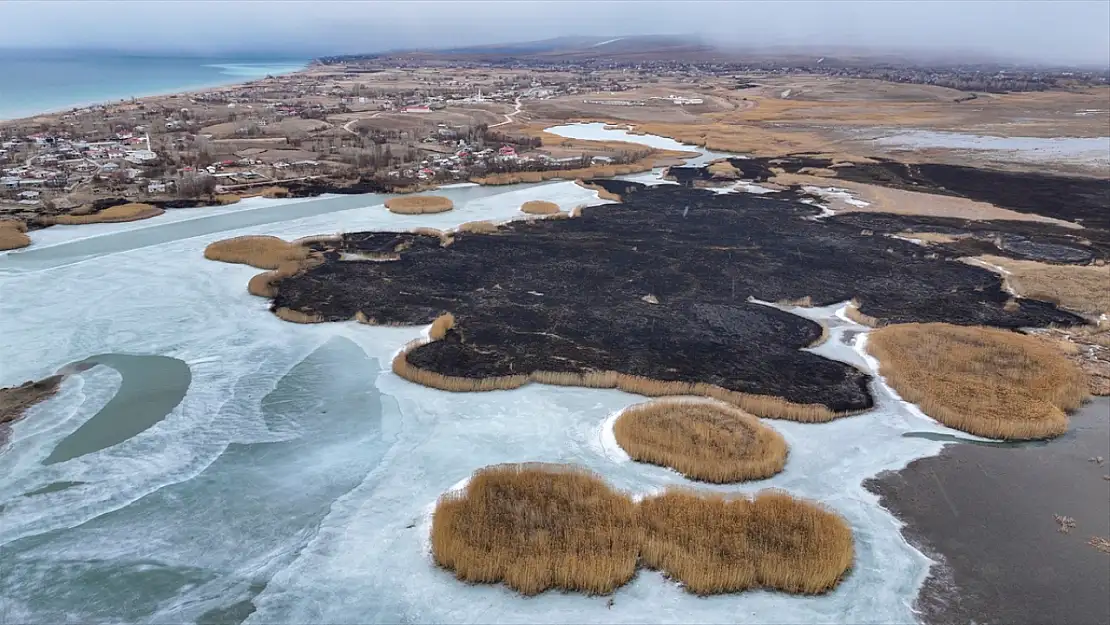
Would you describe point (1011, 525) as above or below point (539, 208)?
below

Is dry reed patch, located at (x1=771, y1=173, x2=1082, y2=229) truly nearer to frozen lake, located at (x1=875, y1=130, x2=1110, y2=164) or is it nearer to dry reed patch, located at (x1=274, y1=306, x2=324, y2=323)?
frozen lake, located at (x1=875, y1=130, x2=1110, y2=164)

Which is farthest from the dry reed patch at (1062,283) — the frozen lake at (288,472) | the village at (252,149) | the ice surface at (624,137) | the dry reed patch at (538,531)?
the village at (252,149)

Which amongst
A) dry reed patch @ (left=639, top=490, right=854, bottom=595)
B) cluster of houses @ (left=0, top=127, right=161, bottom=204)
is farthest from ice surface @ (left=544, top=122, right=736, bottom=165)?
dry reed patch @ (left=639, top=490, right=854, bottom=595)

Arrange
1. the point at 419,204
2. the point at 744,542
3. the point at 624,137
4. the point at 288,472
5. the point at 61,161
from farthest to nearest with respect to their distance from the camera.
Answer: the point at 624,137
the point at 61,161
the point at 419,204
the point at 288,472
the point at 744,542

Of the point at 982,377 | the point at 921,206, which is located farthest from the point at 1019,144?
the point at 982,377

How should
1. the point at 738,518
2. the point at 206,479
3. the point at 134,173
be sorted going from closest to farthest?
the point at 738,518
the point at 206,479
the point at 134,173

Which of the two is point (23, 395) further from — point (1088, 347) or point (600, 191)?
point (600, 191)

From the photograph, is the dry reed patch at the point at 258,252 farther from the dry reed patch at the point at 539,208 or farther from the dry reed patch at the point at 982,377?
the dry reed patch at the point at 982,377

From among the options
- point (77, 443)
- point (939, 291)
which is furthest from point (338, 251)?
point (939, 291)

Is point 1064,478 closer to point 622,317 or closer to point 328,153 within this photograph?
point 622,317
